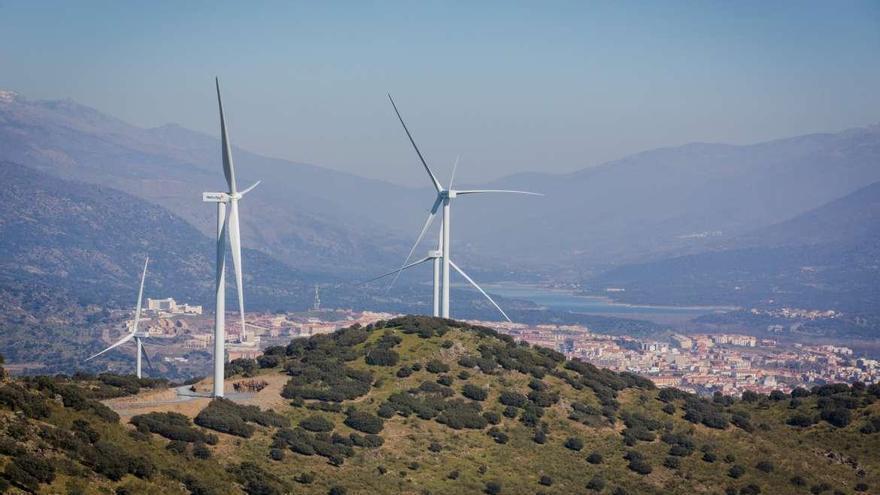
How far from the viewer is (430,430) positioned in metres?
78.2

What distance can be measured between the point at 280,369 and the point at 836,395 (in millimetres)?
36782

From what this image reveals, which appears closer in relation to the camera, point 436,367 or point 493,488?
point 493,488

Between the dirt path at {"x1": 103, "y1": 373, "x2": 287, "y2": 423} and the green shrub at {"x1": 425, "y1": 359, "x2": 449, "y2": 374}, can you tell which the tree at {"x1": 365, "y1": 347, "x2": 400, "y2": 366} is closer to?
the green shrub at {"x1": 425, "y1": 359, "x2": 449, "y2": 374}

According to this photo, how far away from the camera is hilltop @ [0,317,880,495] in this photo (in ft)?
189

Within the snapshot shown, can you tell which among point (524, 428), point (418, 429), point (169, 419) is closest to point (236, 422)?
point (169, 419)

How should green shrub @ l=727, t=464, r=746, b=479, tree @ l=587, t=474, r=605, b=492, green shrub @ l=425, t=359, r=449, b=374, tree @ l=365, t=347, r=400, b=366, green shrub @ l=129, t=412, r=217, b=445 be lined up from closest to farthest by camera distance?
green shrub @ l=129, t=412, r=217, b=445 → tree @ l=587, t=474, r=605, b=492 → green shrub @ l=727, t=464, r=746, b=479 → green shrub @ l=425, t=359, r=449, b=374 → tree @ l=365, t=347, r=400, b=366

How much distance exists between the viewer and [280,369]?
89.7 meters

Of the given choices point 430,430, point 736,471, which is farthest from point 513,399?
point 736,471

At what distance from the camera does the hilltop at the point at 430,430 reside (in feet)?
189

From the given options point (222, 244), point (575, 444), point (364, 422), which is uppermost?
point (222, 244)

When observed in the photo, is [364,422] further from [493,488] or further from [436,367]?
[436,367]

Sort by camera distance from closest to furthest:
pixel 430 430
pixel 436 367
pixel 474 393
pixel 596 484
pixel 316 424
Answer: pixel 596 484 → pixel 316 424 → pixel 430 430 → pixel 474 393 → pixel 436 367

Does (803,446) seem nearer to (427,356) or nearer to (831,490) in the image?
(831,490)

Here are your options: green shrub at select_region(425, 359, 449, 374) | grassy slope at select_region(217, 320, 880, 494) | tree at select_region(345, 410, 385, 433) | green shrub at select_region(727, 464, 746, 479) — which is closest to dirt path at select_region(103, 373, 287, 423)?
grassy slope at select_region(217, 320, 880, 494)
